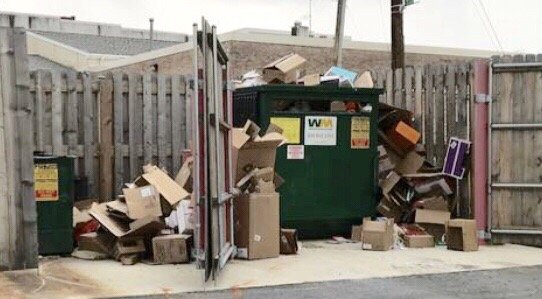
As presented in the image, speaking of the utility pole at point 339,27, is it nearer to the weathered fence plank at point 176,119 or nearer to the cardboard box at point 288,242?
the weathered fence plank at point 176,119

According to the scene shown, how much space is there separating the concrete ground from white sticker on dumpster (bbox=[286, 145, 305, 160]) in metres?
1.09

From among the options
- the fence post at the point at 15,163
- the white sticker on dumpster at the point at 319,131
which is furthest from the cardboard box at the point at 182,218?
the white sticker on dumpster at the point at 319,131

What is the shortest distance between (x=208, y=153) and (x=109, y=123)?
11.8ft

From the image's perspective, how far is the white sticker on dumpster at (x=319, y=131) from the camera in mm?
9133

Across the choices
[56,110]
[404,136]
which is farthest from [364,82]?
[56,110]

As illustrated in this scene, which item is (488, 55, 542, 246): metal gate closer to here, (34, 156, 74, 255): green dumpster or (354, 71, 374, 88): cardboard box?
(354, 71, 374, 88): cardboard box

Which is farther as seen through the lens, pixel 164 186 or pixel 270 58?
pixel 270 58

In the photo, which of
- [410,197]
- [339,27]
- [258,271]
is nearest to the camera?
[258,271]

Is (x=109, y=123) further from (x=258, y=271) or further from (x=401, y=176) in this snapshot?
(x=401, y=176)

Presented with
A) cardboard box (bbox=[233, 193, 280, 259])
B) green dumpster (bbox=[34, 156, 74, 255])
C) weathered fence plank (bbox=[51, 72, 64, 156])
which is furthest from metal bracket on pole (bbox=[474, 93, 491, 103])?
weathered fence plank (bbox=[51, 72, 64, 156])

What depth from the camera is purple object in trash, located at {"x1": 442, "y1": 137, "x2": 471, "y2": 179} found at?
31.5 feet

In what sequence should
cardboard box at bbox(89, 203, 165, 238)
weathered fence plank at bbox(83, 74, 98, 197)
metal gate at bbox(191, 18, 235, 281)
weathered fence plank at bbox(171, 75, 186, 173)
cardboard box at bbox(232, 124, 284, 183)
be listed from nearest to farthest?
metal gate at bbox(191, 18, 235, 281) → cardboard box at bbox(89, 203, 165, 238) → cardboard box at bbox(232, 124, 284, 183) → weathered fence plank at bbox(83, 74, 98, 197) → weathered fence plank at bbox(171, 75, 186, 173)

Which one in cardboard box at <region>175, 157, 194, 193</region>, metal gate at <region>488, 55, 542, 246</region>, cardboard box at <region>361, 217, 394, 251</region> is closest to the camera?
cardboard box at <region>361, 217, 394, 251</region>

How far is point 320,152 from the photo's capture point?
30.1 feet
